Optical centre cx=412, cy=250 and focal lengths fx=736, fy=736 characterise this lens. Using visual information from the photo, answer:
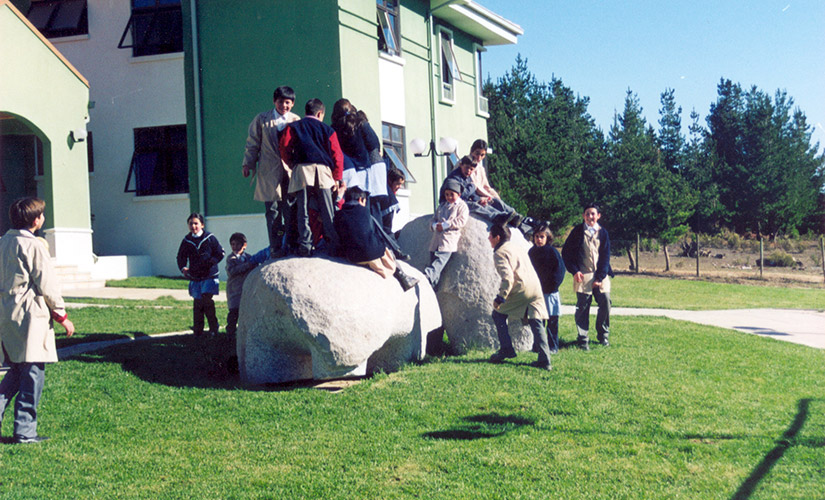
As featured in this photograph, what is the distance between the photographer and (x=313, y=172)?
7680mm

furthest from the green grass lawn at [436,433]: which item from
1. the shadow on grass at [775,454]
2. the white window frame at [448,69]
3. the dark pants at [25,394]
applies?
the white window frame at [448,69]

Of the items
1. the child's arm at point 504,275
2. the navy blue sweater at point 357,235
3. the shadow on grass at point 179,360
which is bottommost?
the shadow on grass at point 179,360

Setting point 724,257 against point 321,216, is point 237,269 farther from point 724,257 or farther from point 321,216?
point 724,257

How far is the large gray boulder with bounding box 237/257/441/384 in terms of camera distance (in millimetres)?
6855

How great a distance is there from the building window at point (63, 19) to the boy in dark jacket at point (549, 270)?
16654mm

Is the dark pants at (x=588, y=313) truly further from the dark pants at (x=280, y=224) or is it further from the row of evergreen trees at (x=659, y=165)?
the row of evergreen trees at (x=659, y=165)

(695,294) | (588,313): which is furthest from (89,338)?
(695,294)

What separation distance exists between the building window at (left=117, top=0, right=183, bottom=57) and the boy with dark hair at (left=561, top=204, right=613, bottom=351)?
1419 centimetres

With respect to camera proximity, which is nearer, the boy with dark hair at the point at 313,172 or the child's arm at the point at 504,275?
the boy with dark hair at the point at 313,172

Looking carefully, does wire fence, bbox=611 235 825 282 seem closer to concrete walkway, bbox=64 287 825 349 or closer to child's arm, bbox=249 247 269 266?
concrete walkway, bbox=64 287 825 349

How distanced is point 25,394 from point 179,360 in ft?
9.54

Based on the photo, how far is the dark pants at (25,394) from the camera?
5527 mm

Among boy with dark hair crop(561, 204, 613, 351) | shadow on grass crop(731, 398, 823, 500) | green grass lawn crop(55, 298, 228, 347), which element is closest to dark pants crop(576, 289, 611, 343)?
boy with dark hair crop(561, 204, 613, 351)

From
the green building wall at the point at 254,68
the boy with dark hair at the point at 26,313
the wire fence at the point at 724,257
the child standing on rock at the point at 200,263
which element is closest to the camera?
the boy with dark hair at the point at 26,313
